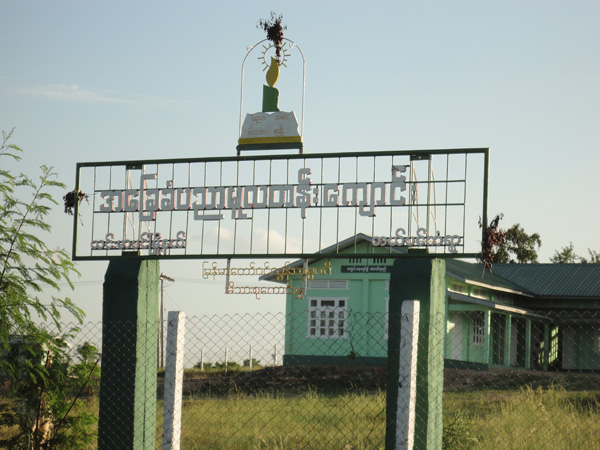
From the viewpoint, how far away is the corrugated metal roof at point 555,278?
3284 cm

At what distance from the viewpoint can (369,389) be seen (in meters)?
24.0

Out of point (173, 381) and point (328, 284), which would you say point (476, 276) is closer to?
point (328, 284)

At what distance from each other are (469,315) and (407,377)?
2327 cm

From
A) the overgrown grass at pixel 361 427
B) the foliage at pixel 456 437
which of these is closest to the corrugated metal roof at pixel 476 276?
the overgrown grass at pixel 361 427

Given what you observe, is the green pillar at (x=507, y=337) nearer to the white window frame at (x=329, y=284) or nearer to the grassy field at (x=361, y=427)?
the white window frame at (x=329, y=284)

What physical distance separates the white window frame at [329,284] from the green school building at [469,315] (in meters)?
0.04

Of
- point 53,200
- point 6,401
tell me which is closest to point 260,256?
point 53,200

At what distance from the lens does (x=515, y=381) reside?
23766 mm

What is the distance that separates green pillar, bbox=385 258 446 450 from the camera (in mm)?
8430

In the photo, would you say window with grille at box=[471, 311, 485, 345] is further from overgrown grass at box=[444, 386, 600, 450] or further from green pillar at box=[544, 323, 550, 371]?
overgrown grass at box=[444, 386, 600, 450]

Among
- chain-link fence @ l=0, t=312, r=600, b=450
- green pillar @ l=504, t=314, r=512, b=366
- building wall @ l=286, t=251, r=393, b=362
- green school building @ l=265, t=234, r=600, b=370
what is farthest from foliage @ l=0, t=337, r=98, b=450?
green pillar @ l=504, t=314, r=512, b=366

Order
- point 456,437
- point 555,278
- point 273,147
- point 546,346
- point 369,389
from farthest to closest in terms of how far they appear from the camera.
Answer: point 555,278 < point 546,346 < point 369,389 < point 273,147 < point 456,437

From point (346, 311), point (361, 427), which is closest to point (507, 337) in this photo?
point (346, 311)

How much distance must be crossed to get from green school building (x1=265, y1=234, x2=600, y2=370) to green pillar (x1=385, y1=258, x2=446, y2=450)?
58.2ft
